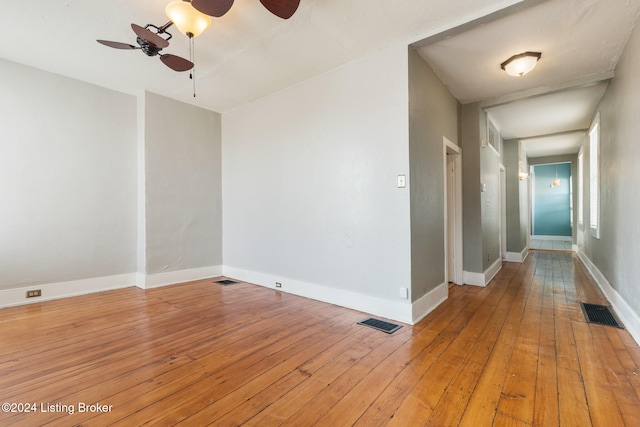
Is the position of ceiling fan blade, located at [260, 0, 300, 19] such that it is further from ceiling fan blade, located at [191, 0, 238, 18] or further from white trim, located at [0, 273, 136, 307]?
white trim, located at [0, 273, 136, 307]

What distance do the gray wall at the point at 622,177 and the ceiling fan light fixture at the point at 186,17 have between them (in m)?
3.75

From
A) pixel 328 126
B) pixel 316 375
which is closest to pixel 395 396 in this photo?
pixel 316 375

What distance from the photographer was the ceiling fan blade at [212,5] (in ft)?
6.25

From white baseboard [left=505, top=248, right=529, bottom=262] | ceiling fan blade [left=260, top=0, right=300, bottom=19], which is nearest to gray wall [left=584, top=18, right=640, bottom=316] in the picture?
white baseboard [left=505, top=248, right=529, bottom=262]

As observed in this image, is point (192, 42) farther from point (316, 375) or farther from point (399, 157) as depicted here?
point (316, 375)

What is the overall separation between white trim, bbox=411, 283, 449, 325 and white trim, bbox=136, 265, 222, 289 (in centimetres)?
346

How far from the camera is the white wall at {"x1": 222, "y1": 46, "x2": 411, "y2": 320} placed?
303 centimetres

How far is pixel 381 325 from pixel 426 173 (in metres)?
1.70

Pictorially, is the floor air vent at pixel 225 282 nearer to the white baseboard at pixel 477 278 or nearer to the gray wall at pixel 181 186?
the gray wall at pixel 181 186

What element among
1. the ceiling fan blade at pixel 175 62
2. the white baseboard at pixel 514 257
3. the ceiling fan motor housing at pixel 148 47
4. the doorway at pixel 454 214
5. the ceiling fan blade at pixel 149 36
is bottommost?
the white baseboard at pixel 514 257

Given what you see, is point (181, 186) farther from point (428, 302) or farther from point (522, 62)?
point (522, 62)

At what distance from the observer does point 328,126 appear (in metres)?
3.58

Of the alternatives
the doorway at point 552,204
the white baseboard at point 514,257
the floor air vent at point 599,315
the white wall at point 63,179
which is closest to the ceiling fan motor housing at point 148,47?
the white wall at point 63,179

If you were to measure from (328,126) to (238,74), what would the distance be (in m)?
1.34
